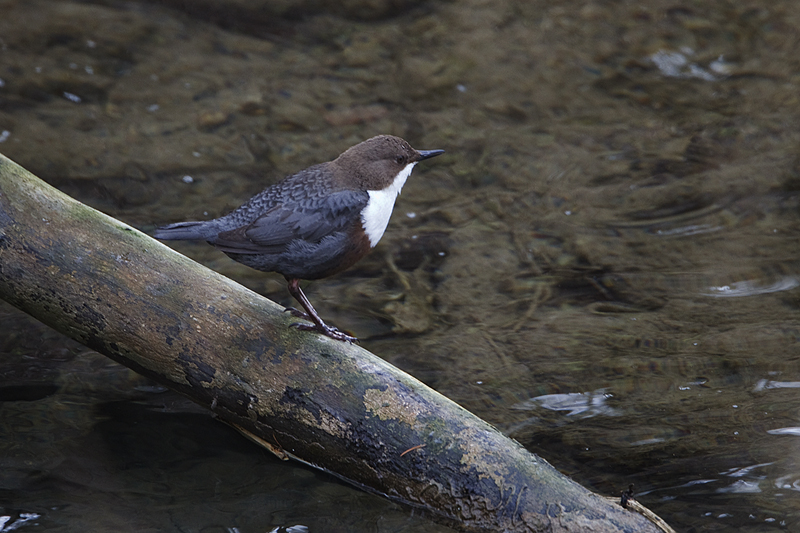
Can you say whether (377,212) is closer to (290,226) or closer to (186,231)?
(290,226)

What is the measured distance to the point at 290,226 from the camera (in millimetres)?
3035

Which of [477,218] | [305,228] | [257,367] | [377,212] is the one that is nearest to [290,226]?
[305,228]

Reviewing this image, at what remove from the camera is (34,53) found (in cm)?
621

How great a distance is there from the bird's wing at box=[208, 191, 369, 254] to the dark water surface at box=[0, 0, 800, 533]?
854 millimetres

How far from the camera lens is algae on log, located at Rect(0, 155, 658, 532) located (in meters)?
2.64

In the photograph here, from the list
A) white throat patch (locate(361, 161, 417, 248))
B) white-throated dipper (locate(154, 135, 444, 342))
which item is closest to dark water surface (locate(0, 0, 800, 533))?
white-throated dipper (locate(154, 135, 444, 342))

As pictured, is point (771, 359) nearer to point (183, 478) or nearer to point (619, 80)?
point (183, 478)

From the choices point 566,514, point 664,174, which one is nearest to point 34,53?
point 664,174

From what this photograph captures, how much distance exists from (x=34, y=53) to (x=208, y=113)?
62.8 inches

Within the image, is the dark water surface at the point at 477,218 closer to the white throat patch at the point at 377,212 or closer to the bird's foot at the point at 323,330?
the bird's foot at the point at 323,330

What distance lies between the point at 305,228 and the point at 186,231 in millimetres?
445

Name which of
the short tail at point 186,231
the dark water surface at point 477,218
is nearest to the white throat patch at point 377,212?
the short tail at point 186,231

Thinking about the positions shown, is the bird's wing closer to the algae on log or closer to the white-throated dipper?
the white-throated dipper

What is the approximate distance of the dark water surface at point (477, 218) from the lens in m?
3.07
